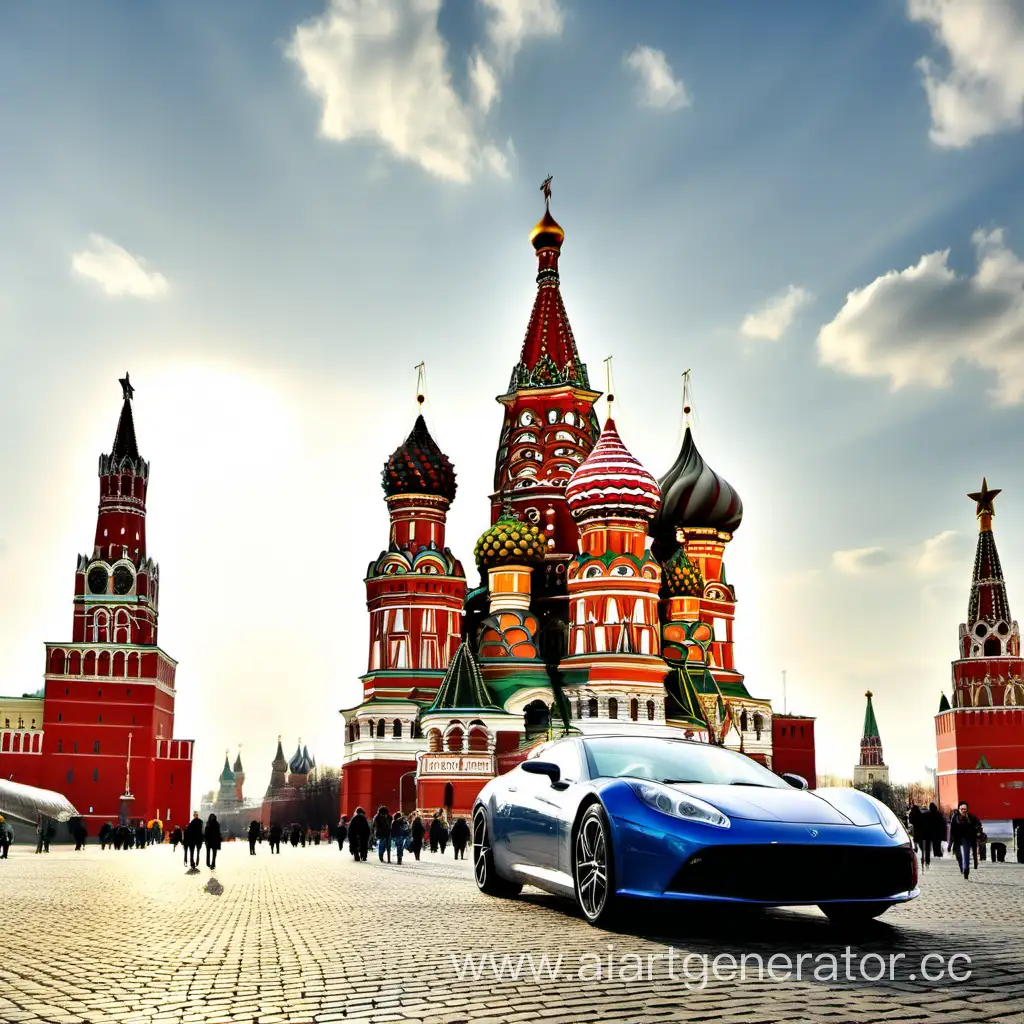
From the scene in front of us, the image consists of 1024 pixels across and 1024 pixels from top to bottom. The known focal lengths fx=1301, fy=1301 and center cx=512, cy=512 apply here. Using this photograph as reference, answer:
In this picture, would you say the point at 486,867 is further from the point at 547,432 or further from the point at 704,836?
the point at 547,432

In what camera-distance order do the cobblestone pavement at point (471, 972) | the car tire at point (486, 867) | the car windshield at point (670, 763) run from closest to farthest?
the cobblestone pavement at point (471, 972), the car windshield at point (670, 763), the car tire at point (486, 867)

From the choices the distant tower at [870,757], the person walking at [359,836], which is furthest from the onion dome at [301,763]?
the person walking at [359,836]

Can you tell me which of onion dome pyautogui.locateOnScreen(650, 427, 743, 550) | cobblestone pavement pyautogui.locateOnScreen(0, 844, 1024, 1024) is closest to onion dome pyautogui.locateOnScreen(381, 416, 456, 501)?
onion dome pyautogui.locateOnScreen(650, 427, 743, 550)

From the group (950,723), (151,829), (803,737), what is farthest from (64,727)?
(950,723)

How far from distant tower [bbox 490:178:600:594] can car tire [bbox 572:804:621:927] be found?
5792 cm

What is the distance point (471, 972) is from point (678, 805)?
2.07 metres

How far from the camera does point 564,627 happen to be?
6531 centimetres

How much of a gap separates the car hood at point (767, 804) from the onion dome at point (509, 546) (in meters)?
55.0

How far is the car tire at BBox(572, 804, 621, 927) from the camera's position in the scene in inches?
332

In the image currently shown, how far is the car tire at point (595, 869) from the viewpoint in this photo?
8.44 m

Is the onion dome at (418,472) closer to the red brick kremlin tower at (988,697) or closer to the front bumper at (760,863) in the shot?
the red brick kremlin tower at (988,697)

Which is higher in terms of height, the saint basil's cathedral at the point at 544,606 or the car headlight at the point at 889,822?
the saint basil's cathedral at the point at 544,606

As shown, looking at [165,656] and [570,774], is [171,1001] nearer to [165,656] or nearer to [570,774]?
[570,774]

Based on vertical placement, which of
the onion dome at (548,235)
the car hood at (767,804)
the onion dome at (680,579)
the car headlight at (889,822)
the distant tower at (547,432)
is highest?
the onion dome at (548,235)
